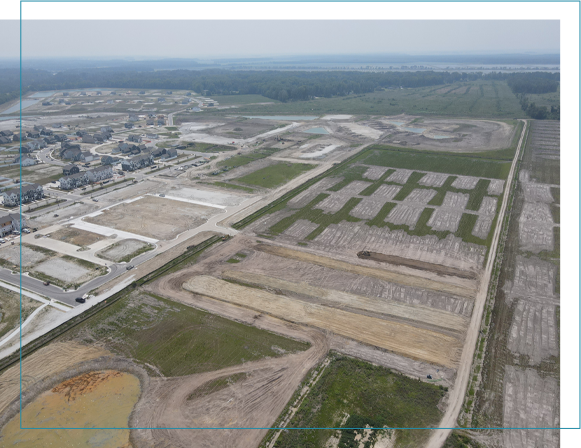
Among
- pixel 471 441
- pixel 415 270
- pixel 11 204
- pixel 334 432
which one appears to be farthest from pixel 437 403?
pixel 11 204

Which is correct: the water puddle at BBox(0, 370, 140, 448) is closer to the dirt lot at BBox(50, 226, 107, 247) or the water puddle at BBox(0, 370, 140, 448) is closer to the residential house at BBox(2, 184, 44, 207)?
the dirt lot at BBox(50, 226, 107, 247)

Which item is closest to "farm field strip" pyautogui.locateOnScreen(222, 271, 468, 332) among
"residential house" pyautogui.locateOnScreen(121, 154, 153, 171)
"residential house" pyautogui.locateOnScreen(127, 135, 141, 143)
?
"residential house" pyautogui.locateOnScreen(121, 154, 153, 171)

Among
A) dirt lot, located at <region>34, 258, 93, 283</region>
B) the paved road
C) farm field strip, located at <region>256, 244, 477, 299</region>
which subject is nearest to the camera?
the paved road

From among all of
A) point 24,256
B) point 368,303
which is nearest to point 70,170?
point 24,256

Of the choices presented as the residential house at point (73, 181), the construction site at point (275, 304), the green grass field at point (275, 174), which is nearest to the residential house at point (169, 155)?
the construction site at point (275, 304)

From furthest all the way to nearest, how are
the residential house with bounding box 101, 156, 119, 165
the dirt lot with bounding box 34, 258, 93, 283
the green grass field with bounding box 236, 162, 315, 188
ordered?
the residential house with bounding box 101, 156, 119, 165
the green grass field with bounding box 236, 162, 315, 188
the dirt lot with bounding box 34, 258, 93, 283

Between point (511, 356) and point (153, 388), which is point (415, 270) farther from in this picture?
point (153, 388)
